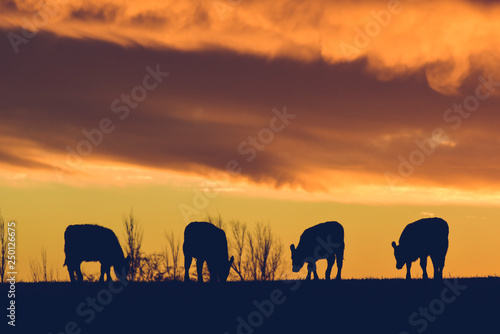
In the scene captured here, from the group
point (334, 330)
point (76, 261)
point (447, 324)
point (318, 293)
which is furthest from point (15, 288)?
point (447, 324)

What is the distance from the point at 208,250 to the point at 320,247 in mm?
6070

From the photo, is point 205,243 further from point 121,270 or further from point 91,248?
point 91,248

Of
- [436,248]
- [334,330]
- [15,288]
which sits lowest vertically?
[334,330]

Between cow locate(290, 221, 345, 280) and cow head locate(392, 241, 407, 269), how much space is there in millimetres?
2656

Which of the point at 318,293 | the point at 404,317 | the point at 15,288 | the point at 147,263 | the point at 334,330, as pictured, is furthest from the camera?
the point at 147,263

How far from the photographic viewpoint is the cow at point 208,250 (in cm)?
3069

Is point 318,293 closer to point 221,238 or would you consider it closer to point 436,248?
point 221,238

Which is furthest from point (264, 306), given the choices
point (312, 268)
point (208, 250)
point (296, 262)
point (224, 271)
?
point (296, 262)

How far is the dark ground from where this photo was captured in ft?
65.0

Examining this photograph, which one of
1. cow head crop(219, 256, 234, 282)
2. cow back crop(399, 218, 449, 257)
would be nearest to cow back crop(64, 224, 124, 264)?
cow head crop(219, 256, 234, 282)

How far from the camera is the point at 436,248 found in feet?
108

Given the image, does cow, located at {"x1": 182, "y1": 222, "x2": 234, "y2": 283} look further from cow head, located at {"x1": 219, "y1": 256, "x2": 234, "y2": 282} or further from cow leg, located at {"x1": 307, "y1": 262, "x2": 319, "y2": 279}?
cow leg, located at {"x1": 307, "y1": 262, "x2": 319, "y2": 279}

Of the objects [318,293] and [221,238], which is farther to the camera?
[221,238]

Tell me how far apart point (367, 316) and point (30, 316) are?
10.1 metres
